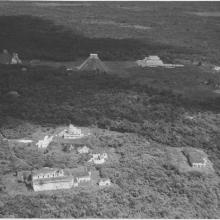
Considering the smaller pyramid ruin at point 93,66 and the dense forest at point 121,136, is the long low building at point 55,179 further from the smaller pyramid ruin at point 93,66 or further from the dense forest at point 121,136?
the smaller pyramid ruin at point 93,66

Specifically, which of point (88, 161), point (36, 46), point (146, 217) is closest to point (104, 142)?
point (88, 161)

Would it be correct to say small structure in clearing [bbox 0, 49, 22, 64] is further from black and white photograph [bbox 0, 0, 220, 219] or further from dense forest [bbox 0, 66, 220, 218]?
dense forest [bbox 0, 66, 220, 218]

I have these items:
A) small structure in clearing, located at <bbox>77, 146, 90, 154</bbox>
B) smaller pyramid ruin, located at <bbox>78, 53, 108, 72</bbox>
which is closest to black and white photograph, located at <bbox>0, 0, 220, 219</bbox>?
small structure in clearing, located at <bbox>77, 146, 90, 154</bbox>

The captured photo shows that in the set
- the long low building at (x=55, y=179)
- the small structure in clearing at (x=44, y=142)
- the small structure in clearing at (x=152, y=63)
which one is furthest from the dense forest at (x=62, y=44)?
the long low building at (x=55, y=179)

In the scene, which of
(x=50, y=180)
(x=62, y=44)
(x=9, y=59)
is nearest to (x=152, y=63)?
(x=9, y=59)

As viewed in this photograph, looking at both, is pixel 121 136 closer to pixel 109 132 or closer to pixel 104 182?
pixel 109 132

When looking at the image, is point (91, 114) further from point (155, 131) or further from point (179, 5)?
point (179, 5)
